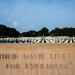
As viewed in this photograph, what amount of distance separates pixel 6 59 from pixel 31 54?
62 cm

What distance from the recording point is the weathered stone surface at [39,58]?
5906 mm

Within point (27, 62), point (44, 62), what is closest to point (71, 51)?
point (44, 62)

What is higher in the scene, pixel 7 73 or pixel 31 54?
pixel 31 54

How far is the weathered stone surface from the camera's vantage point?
5906mm

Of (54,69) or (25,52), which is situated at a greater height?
(25,52)

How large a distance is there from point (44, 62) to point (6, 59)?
92 centimetres

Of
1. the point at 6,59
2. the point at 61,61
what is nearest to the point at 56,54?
the point at 61,61

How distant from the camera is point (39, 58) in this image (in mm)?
5902

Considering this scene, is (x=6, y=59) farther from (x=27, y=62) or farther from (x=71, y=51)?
(x=71, y=51)

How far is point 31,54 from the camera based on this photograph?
5.90m

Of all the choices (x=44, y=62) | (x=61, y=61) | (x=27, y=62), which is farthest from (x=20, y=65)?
(x=61, y=61)

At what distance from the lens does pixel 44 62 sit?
5922mm

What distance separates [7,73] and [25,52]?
69 cm

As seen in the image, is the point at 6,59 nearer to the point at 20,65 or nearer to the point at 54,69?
the point at 20,65
